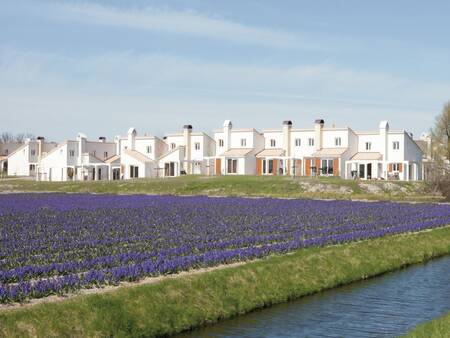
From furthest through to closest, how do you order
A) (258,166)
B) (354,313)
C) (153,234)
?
(258,166) → (153,234) → (354,313)

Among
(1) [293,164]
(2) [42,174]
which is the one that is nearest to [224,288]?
(1) [293,164]

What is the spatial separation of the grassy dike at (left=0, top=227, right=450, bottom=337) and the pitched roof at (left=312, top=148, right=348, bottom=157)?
4867 centimetres

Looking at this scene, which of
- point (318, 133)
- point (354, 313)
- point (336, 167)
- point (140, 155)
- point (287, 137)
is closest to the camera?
point (354, 313)

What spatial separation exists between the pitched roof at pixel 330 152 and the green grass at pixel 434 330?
5751 cm

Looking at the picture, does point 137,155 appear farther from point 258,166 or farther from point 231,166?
point 258,166

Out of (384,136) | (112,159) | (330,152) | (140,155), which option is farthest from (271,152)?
(112,159)

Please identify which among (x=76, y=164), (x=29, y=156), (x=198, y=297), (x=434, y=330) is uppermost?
(x=29, y=156)

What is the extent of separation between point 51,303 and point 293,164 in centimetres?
6225

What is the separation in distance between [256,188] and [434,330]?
45.6 meters

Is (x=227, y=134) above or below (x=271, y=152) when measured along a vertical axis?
above

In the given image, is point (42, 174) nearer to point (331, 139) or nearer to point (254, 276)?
point (331, 139)

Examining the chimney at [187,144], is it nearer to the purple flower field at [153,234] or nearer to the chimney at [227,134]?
the chimney at [227,134]

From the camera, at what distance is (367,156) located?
7069 cm

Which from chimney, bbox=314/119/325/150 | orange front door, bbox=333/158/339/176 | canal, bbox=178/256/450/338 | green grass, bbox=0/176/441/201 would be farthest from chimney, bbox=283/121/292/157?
canal, bbox=178/256/450/338
